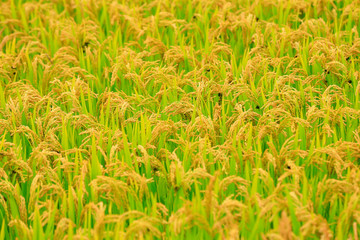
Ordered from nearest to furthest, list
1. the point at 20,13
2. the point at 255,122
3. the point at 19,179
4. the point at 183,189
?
the point at 183,189 < the point at 19,179 < the point at 255,122 < the point at 20,13

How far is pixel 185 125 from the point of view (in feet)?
12.2

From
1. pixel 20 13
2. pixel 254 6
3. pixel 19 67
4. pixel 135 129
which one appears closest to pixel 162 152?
pixel 135 129

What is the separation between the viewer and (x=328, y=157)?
10.9 feet

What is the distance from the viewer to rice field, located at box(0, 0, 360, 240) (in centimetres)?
294

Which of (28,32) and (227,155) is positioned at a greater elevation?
(28,32)

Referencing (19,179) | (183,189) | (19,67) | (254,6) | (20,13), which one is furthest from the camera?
(20,13)

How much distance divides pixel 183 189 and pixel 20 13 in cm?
362

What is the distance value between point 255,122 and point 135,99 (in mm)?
867

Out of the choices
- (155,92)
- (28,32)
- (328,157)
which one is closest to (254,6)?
(155,92)

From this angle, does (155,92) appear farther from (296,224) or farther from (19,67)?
(296,224)

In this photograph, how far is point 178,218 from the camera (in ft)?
9.71

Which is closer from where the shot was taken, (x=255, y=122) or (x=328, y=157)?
(x=328, y=157)

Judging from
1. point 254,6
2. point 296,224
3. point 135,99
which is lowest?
point 296,224

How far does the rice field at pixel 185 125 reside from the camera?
2.94m
